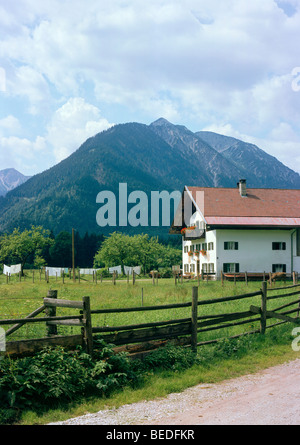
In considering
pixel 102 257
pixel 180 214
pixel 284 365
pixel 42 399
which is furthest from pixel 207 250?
pixel 42 399

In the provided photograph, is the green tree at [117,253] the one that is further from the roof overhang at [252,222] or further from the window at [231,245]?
the window at [231,245]

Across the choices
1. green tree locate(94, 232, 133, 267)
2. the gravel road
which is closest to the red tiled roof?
green tree locate(94, 232, 133, 267)

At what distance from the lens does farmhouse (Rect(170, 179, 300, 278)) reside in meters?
45.4

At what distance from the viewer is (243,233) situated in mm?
46062

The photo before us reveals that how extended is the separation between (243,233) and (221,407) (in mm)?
40382

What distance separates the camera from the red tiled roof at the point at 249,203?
4728 cm

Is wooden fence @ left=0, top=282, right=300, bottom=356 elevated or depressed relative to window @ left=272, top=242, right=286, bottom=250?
depressed

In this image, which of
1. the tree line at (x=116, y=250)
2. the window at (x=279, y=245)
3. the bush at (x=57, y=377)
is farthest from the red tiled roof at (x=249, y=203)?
the bush at (x=57, y=377)

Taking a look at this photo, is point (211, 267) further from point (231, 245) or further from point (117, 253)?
point (117, 253)

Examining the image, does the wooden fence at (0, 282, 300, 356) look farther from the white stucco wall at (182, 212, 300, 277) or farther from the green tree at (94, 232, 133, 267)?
the green tree at (94, 232, 133, 267)

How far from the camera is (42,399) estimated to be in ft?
22.0

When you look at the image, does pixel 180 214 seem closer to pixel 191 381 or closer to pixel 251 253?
pixel 251 253

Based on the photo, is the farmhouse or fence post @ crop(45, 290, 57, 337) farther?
the farmhouse
